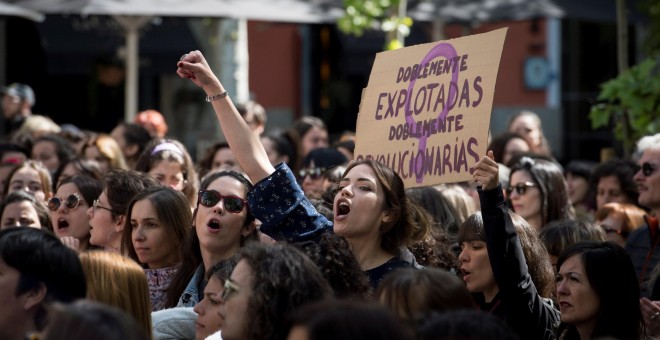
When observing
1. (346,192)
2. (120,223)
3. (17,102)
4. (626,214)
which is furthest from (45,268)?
(17,102)

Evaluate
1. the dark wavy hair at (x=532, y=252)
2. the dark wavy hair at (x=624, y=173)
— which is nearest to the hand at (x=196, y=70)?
the dark wavy hair at (x=532, y=252)

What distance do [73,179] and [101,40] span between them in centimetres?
1192

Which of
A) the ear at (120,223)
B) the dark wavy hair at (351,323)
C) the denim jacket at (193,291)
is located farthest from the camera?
the ear at (120,223)

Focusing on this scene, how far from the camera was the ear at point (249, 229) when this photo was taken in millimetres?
6367

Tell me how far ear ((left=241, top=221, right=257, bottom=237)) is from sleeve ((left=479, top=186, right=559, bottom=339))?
148 centimetres

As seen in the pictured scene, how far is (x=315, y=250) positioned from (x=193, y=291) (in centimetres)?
137

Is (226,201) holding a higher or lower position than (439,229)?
higher

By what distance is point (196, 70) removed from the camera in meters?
5.66

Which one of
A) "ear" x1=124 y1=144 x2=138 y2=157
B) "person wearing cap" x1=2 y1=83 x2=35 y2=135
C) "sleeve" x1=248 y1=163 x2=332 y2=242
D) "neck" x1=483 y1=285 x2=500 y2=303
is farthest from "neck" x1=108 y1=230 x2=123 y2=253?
"person wearing cap" x1=2 y1=83 x2=35 y2=135

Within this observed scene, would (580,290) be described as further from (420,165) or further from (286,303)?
(286,303)

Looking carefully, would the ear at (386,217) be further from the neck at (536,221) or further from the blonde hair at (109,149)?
the blonde hair at (109,149)

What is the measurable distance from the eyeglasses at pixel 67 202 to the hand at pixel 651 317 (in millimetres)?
3568

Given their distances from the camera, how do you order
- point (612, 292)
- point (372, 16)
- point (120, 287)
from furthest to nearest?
point (372, 16)
point (612, 292)
point (120, 287)

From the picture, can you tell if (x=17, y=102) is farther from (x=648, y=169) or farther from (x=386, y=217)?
(x=386, y=217)
